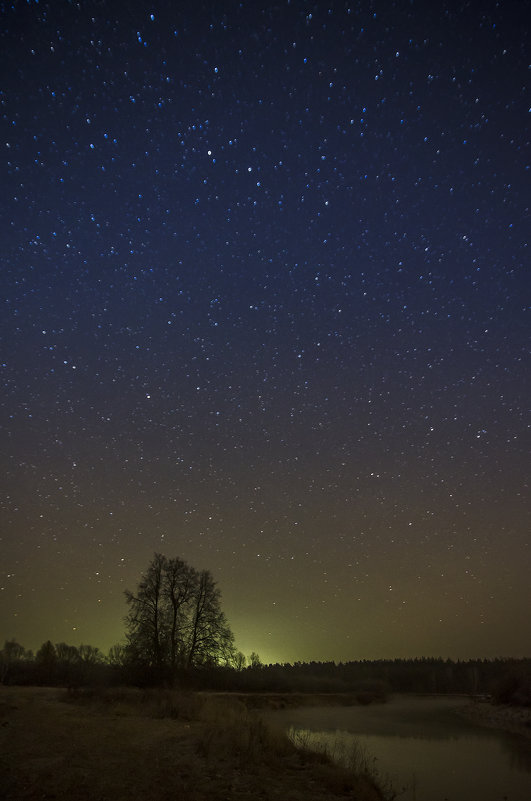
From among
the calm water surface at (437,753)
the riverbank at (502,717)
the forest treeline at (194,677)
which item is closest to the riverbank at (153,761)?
the calm water surface at (437,753)

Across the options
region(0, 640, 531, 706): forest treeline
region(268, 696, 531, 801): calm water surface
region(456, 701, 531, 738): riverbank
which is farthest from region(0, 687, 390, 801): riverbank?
region(456, 701, 531, 738): riverbank

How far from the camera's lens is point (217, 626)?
38.4 metres

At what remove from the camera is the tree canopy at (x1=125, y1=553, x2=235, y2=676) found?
115ft

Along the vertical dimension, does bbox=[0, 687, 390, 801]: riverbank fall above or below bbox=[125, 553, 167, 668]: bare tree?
below

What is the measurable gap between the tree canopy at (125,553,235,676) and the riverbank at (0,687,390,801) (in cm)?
1288

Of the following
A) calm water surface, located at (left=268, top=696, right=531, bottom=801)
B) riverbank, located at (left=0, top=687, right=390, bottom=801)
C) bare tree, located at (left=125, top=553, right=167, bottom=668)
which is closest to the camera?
riverbank, located at (left=0, top=687, right=390, bottom=801)

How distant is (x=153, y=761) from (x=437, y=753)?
18.4m

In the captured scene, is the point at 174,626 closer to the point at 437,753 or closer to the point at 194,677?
the point at 194,677

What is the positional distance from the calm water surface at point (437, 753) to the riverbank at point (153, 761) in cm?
369

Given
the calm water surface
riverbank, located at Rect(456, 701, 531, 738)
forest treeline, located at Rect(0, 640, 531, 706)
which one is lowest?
the calm water surface

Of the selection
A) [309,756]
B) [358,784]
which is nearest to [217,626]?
[309,756]

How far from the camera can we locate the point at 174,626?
36406 mm

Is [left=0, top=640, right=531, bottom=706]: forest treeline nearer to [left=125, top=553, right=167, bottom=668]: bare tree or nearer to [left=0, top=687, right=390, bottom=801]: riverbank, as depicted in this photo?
[left=125, top=553, right=167, bottom=668]: bare tree

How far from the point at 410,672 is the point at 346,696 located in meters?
77.5
